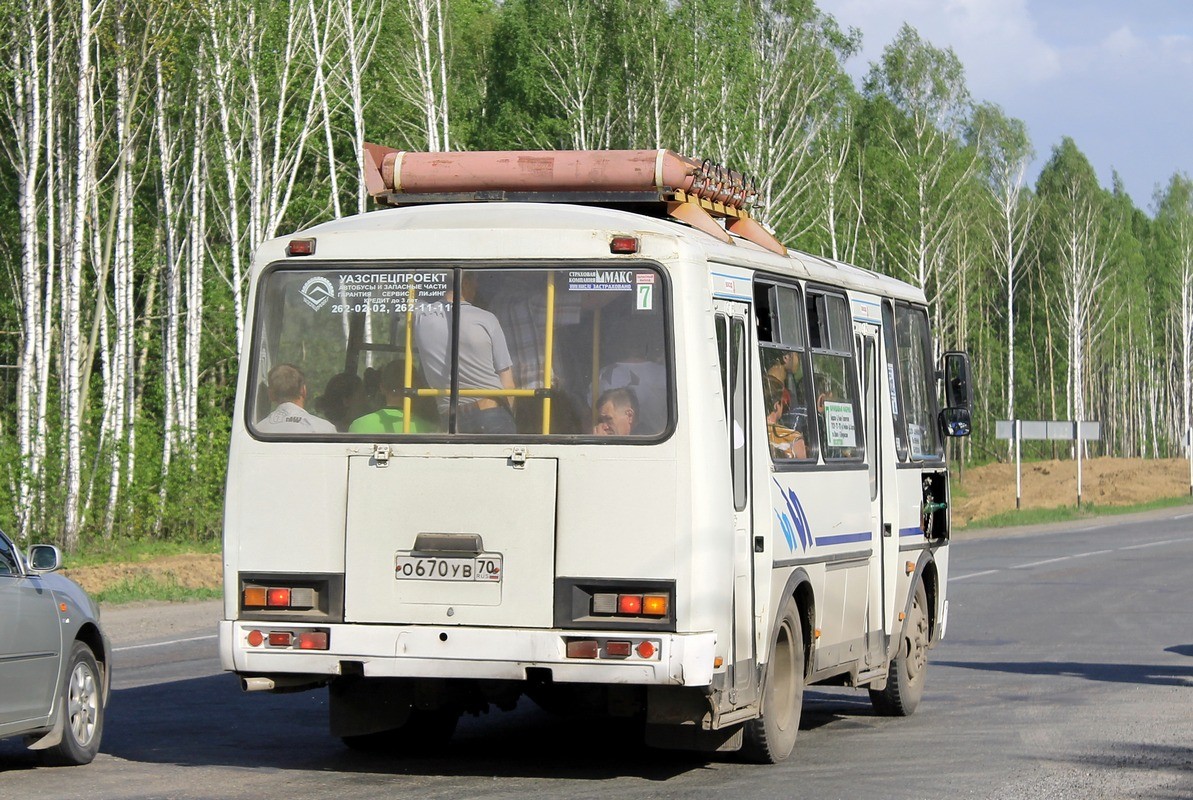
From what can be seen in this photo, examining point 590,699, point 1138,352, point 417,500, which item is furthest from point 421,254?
point 1138,352

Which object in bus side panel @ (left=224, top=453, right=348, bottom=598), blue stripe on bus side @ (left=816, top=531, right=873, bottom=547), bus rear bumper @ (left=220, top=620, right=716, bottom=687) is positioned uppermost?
bus side panel @ (left=224, top=453, right=348, bottom=598)

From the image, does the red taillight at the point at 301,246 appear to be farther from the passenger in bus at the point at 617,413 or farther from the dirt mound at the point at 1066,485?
the dirt mound at the point at 1066,485

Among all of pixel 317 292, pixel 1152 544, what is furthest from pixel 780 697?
pixel 1152 544

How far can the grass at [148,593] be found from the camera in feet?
75.8

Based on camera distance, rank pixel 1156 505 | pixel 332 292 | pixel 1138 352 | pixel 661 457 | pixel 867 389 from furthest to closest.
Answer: pixel 1138 352 < pixel 1156 505 < pixel 867 389 < pixel 332 292 < pixel 661 457

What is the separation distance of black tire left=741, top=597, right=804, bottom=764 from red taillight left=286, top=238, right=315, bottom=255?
2998 millimetres

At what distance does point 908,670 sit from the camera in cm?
1238

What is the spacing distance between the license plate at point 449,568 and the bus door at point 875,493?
3.51 m

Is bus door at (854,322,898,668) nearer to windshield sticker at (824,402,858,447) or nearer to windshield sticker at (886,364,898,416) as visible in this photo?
windshield sticker at (886,364,898,416)

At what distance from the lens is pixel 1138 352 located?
104 meters

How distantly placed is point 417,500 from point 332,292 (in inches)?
47.0

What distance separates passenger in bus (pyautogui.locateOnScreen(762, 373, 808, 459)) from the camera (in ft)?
31.3

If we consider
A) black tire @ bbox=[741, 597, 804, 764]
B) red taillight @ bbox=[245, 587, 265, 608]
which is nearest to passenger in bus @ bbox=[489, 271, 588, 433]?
red taillight @ bbox=[245, 587, 265, 608]

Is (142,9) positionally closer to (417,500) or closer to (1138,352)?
(417,500)
